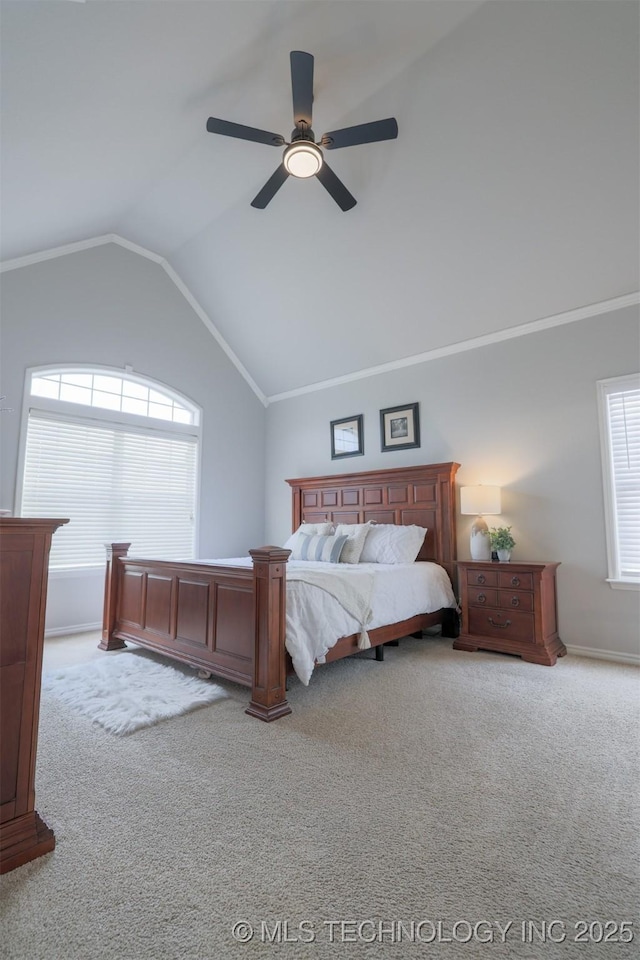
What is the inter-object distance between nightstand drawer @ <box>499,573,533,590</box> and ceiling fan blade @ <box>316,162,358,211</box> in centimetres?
313

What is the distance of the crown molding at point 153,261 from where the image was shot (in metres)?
4.31

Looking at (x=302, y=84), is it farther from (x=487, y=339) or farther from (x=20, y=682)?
(x=20, y=682)

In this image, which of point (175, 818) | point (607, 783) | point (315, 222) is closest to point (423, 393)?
point (315, 222)

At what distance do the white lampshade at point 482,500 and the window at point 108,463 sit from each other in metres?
3.30

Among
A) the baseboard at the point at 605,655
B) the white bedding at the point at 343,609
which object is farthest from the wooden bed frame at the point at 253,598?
the baseboard at the point at 605,655

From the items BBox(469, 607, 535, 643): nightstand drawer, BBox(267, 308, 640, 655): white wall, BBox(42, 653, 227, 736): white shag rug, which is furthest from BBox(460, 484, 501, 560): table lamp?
BBox(42, 653, 227, 736): white shag rug

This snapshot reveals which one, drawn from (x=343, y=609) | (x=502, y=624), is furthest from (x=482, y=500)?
(x=343, y=609)

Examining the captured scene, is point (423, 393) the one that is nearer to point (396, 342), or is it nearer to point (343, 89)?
point (396, 342)

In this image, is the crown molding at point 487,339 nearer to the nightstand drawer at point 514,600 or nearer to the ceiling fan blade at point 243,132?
the nightstand drawer at point 514,600

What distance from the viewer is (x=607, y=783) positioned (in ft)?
6.11

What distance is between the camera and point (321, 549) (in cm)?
432

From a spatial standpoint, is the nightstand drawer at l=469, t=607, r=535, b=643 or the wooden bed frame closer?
the wooden bed frame

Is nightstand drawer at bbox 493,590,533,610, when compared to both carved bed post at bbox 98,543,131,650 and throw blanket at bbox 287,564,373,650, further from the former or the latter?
carved bed post at bbox 98,543,131,650

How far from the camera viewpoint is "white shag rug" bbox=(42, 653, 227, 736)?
2.47m
